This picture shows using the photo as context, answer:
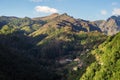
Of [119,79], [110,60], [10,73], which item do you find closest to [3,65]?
[10,73]

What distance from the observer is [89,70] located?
102 metres

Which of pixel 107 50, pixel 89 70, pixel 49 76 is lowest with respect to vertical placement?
pixel 49 76

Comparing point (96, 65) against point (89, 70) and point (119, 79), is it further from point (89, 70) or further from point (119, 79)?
point (119, 79)

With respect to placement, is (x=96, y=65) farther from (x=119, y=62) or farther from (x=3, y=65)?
(x=3, y=65)

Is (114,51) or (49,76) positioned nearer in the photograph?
(114,51)

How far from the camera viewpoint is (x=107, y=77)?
88.0 meters

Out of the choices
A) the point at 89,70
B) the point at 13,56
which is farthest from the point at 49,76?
the point at 89,70

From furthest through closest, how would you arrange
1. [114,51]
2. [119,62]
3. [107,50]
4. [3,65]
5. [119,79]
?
[3,65] → [107,50] → [114,51] → [119,62] → [119,79]

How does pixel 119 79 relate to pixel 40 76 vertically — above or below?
above

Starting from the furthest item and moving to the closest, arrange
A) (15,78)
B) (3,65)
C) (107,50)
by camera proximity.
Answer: (3,65), (15,78), (107,50)

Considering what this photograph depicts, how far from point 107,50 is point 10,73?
49031 millimetres

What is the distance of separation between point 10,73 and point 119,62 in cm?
5860

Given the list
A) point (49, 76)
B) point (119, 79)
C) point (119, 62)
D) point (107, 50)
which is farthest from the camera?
point (49, 76)

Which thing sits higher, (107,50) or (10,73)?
(107,50)
